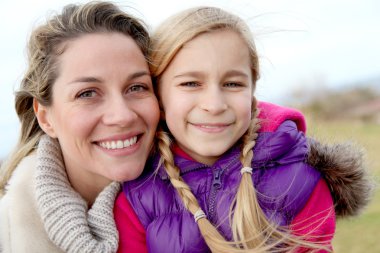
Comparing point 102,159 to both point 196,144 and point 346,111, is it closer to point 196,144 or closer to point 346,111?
point 196,144

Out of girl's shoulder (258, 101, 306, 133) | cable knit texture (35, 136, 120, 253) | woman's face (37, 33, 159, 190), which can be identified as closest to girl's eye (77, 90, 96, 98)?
woman's face (37, 33, 159, 190)

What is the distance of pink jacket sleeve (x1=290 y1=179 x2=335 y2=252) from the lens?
2.41m

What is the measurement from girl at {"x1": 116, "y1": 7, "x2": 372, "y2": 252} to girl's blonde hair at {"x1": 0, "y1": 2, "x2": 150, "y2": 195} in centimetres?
22

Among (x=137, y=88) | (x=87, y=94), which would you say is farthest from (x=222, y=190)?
(x=87, y=94)

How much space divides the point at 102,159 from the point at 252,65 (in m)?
0.92

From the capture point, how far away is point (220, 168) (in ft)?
8.14

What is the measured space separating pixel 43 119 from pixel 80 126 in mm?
353

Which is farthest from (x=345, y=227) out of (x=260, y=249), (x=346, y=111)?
(x=346, y=111)

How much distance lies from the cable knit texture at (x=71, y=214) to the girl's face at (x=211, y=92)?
21.0 inches

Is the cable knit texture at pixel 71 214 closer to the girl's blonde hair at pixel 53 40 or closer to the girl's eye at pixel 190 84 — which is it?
the girl's blonde hair at pixel 53 40

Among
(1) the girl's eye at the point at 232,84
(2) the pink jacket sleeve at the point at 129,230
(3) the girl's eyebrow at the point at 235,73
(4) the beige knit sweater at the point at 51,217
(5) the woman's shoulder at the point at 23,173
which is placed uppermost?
(3) the girl's eyebrow at the point at 235,73

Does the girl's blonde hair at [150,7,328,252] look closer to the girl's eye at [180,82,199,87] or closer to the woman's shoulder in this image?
the girl's eye at [180,82,199,87]

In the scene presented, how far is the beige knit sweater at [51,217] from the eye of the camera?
7.62ft

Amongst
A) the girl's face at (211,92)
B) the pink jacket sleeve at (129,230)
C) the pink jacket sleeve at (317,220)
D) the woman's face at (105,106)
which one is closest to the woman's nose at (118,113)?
the woman's face at (105,106)
